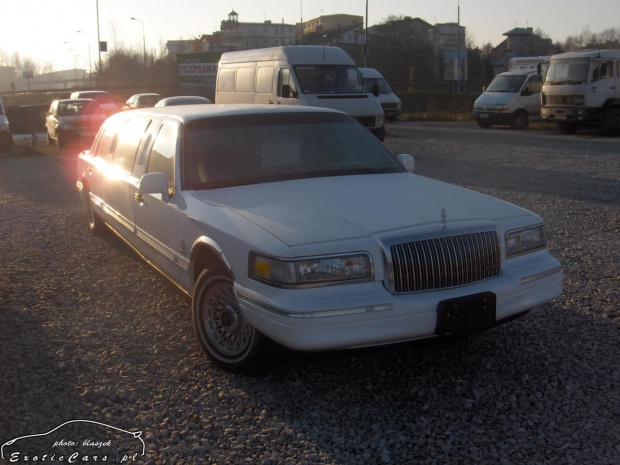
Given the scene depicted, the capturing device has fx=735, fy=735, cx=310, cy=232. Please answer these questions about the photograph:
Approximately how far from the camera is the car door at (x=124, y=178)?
6285 mm

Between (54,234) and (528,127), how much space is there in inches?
872

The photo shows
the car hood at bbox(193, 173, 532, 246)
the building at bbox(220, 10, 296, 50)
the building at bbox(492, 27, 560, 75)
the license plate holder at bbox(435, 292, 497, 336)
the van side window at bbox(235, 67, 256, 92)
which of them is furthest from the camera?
the building at bbox(220, 10, 296, 50)

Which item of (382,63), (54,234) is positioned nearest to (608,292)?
(54,234)

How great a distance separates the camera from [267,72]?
18.0 m

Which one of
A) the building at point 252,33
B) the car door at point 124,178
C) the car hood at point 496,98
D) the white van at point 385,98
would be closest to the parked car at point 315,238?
the car door at point 124,178

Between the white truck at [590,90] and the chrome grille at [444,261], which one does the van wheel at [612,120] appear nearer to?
the white truck at [590,90]

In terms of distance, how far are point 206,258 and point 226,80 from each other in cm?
1577

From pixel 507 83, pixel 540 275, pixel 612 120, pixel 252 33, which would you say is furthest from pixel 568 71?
pixel 252 33

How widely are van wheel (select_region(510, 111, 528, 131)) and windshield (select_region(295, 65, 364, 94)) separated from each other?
10939 mm

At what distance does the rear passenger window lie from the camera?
539cm

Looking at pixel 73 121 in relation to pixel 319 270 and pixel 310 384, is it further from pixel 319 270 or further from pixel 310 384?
pixel 319 270

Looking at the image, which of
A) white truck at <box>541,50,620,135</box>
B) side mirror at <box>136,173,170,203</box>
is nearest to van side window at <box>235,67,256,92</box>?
white truck at <box>541,50,620,135</box>

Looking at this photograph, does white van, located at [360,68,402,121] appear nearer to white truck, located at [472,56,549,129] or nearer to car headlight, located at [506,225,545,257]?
white truck, located at [472,56,549,129]

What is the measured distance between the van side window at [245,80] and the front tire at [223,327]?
572 inches
